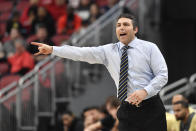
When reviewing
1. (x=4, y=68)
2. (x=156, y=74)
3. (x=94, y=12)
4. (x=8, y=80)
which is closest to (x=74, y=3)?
(x=94, y=12)

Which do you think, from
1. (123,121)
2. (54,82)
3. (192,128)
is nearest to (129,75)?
(123,121)

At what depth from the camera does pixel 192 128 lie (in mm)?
6188

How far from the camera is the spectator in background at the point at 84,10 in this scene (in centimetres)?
1219

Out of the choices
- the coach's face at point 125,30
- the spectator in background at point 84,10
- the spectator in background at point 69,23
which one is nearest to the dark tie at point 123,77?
the coach's face at point 125,30

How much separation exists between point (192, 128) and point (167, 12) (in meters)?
5.98

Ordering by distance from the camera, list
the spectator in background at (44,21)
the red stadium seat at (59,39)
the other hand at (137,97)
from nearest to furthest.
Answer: the other hand at (137,97) < the red stadium seat at (59,39) < the spectator in background at (44,21)

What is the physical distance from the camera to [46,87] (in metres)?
9.82

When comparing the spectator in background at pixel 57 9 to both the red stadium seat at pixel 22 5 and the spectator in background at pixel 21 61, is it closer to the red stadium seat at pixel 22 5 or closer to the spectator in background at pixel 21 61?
the red stadium seat at pixel 22 5

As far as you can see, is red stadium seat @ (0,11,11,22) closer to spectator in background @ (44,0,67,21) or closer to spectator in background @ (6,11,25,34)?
spectator in background @ (6,11,25,34)

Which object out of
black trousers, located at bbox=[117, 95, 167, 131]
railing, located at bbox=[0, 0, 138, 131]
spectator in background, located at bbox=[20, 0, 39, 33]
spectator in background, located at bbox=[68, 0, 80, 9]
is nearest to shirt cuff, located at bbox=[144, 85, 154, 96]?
black trousers, located at bbox=[117, 95, 167, 131]

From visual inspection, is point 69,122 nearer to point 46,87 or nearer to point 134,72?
point 46,87

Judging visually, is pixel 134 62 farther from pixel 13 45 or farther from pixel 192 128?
pixel 13 45

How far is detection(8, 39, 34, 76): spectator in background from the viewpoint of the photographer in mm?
10844

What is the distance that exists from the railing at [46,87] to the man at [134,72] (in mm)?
4943
